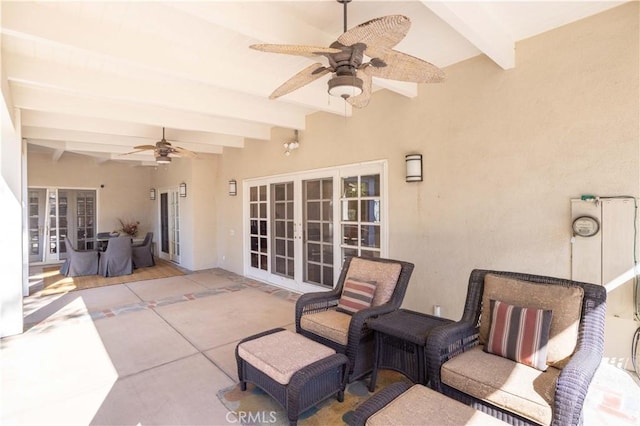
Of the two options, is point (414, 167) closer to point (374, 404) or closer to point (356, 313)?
point (356, 313)

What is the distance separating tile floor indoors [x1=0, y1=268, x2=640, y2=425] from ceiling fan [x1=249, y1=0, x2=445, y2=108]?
251 centimetres

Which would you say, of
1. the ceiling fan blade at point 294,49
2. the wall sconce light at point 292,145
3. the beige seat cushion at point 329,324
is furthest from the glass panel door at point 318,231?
the ceiling fan blade at point 294,49

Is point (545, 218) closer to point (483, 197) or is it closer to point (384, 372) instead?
point (483, 197)

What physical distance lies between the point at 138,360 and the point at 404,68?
11.9 ft

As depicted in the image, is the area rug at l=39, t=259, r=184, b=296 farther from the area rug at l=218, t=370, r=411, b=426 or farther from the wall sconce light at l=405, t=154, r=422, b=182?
the wall sconce light at l=405, t=154, r=422, b=182

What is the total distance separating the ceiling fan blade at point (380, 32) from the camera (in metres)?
1.64

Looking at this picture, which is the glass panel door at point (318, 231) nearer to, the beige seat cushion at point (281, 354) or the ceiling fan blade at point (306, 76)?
the beige seat cushion at point (281, 354)

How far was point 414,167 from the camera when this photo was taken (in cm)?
396

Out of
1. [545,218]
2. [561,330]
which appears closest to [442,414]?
[561,330]

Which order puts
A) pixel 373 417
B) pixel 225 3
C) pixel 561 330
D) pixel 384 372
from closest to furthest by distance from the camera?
pixel 373 417 < pixel 561 330 < pixel 225 3 < pixel 384 372

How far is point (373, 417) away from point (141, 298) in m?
5.21

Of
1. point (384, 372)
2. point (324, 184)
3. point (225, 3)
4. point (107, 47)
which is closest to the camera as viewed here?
point (225, 3)

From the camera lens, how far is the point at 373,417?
170cm

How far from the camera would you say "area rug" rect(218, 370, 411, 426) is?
7.73ft
